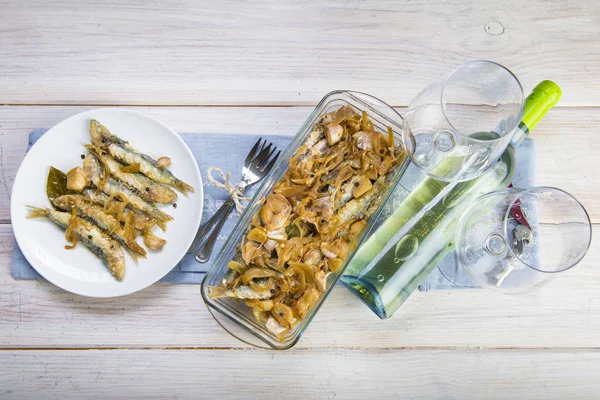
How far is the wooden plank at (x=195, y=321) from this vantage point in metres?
1.83

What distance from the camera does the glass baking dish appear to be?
157cm

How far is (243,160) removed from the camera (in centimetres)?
185

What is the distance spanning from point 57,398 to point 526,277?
1.54m

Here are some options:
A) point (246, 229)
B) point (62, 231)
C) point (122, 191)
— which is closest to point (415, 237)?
point (246, 229)

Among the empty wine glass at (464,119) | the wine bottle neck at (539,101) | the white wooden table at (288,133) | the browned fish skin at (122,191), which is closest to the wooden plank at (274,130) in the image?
the white wooden table at (288,133)

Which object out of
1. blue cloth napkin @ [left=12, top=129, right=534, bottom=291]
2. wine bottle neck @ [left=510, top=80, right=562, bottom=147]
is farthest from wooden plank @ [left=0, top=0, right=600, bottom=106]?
wine bottle neck @ [left=510, top=80, right=562, bottom=147]

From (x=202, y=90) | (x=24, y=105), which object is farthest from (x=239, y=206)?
(x=24, y=105)

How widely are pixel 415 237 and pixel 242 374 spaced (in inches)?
29.2

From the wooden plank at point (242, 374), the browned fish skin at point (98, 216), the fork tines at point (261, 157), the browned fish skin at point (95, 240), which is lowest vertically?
the wooden plank at point (242, 374)

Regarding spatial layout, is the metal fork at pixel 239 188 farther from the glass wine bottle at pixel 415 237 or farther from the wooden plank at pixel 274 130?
the glass wine bottle at pixel 415 237

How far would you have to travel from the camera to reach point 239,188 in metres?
1.79

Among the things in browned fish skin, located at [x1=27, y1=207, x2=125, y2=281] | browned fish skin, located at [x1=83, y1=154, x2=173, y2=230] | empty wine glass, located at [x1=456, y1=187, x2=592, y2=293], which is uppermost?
empty wine glass, located at [x1=456, y1=187, x2=592, y2=293]

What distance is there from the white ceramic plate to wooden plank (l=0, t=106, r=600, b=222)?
136mm

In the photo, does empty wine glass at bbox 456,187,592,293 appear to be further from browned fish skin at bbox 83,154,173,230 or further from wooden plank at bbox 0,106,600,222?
browned fish skin at bbox 83,154,173,230
